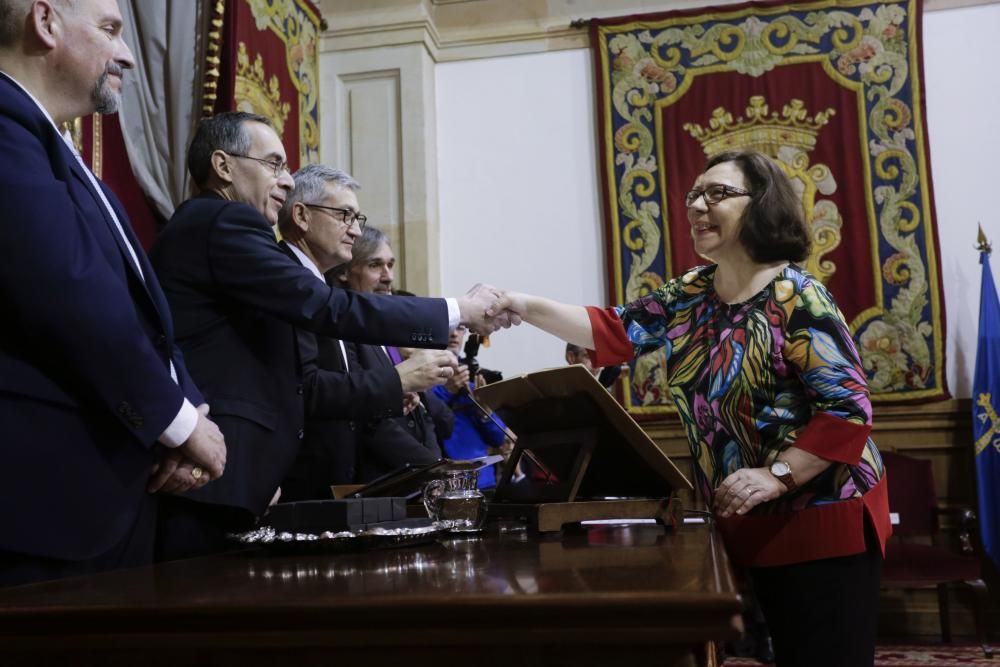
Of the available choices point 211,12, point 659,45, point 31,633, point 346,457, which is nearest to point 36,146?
point 31,633

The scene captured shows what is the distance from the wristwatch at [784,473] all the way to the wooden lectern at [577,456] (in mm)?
209

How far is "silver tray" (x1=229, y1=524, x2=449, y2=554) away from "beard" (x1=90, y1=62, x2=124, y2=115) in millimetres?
796

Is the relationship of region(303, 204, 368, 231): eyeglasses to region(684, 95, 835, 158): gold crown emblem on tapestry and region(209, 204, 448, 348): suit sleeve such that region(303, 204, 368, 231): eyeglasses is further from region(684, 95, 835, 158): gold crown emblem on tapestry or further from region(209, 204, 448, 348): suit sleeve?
region(684, 95, 835, 158): gold crown emblem on tapestry

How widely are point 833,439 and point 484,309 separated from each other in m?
0.93

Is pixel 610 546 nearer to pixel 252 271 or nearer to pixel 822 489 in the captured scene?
pixel 822 489

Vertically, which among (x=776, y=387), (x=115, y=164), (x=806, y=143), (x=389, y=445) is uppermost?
(x=806, y=143)

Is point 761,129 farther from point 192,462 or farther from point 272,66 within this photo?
point 192,462

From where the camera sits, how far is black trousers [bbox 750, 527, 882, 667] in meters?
1.71

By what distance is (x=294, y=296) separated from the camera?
1925 millimetres

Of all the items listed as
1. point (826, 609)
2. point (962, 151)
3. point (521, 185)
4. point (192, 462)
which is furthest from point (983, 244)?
point (192, 462)

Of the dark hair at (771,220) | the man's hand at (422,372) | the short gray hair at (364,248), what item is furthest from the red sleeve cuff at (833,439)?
the short gray hair at (364,248)

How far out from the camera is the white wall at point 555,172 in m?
5.50

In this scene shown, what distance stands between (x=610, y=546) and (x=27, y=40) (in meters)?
1.23

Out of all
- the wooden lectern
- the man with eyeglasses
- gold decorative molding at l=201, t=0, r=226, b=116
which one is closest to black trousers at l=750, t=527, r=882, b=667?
the wooden lectern
